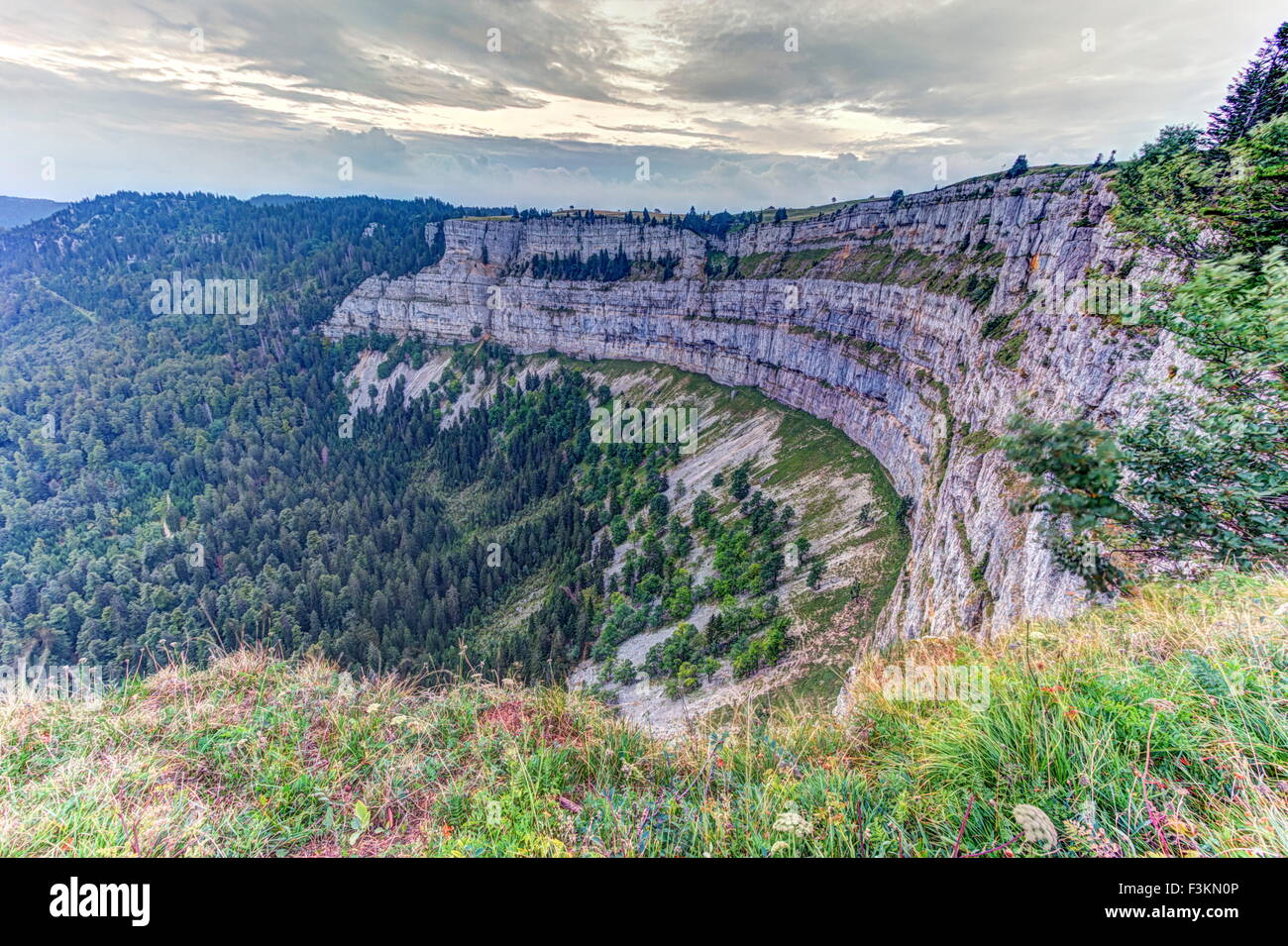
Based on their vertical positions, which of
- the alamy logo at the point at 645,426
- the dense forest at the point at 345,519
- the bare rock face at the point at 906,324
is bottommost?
the dense forest at the point at 345,519

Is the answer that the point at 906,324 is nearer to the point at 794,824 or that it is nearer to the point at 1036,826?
the point at 1036,826

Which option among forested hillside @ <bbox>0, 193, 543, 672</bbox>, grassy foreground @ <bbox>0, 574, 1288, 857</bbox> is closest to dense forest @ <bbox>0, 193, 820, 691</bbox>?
forested hillside @ <bbox>0, 193, 543, 672</bbox>

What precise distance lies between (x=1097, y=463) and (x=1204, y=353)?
8.30 ft

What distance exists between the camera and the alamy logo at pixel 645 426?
98.1m

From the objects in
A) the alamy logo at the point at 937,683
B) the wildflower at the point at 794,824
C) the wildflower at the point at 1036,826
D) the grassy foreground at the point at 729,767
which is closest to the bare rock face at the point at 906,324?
the alamy logo at the point at 937,683

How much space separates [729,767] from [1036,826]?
123 inches

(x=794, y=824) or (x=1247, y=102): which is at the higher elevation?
(x=1247, y=102)

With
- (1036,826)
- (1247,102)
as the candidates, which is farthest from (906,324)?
(1036,826)

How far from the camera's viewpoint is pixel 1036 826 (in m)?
4.00

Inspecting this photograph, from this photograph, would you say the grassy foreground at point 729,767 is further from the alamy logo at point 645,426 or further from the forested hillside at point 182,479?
the alamy logo at point 645,426

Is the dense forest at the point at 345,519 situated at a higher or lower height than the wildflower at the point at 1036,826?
lower

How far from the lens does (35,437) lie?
125562mm
